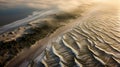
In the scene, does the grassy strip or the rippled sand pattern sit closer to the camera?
the rippled sand pattern

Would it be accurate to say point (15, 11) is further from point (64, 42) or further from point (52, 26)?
point (64, 42)

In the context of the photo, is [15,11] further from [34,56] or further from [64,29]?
[34,56]

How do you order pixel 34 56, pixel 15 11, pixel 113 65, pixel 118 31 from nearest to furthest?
1. pixel 113 65
2. pixel 34 56
3. pixel 118 31
4. pixel 15 11

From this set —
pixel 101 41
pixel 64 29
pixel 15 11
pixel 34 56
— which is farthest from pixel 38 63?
pixel 15 11

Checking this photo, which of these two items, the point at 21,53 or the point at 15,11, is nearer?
the point at 21,53

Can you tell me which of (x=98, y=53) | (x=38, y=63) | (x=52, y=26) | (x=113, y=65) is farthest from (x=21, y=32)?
(x=113, y=65)

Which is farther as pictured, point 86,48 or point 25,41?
point 25,41

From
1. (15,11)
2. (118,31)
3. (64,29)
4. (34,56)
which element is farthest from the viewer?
(15,11)

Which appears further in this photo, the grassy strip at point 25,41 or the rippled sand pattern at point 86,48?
A: the grassy strip at point 25,41
